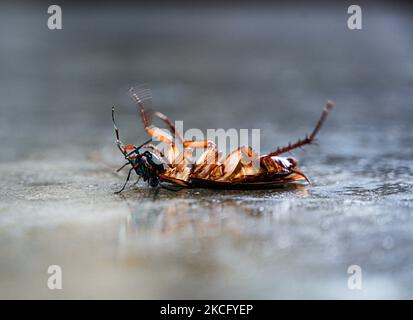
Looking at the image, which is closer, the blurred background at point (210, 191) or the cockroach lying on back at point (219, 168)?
the blurred background at point (210, 191)

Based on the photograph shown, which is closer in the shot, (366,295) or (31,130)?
(366,295)

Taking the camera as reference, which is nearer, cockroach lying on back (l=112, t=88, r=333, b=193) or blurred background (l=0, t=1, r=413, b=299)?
blurred background (l=0, t=1, r=413, b=299)

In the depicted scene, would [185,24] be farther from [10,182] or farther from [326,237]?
[326,237]

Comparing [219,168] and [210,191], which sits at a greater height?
[219,168]

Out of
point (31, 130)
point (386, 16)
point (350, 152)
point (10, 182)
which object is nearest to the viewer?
point (10, 182)

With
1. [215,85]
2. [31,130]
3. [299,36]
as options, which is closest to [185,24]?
[299,36]

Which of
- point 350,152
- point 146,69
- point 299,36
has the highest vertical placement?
point 299,36
